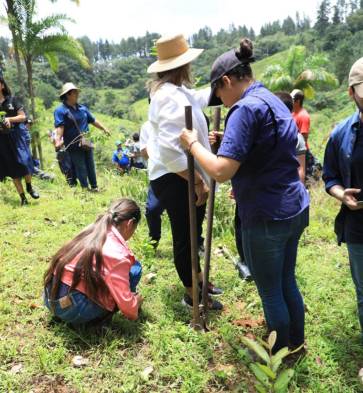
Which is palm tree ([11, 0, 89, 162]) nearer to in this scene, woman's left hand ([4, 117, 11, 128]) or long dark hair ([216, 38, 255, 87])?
woman's left hand ([4, 117, 11, 128])

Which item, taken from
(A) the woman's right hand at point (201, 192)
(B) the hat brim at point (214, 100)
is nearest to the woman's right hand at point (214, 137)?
(A) the woman's right hand at point (201, 192)

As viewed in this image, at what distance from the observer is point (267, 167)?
7.00 feet

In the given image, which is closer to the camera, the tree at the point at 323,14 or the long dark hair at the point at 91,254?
the long dark hair at the point at 91,254

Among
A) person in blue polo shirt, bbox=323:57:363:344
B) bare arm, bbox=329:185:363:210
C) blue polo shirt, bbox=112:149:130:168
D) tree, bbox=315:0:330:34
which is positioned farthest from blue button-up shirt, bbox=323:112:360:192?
tree, bbox=315:0:330:34

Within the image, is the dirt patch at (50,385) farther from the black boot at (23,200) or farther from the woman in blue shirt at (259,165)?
the black boot at (23,200)

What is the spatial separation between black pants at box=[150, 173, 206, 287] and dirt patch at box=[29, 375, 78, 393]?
3.58 ft

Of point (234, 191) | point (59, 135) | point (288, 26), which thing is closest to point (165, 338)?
point (234, 191)

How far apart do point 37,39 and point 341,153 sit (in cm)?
1035

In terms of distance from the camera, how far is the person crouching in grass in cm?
276

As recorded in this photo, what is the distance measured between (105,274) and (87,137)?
421 centimetres

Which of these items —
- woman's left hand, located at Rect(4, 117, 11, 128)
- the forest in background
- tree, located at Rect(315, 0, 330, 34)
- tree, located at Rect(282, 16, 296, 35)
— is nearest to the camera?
woman's left hand, located at Rect(4, 117, 11, 128)

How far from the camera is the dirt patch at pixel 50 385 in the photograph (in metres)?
2.48

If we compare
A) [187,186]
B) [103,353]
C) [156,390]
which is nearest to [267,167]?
[187,186]

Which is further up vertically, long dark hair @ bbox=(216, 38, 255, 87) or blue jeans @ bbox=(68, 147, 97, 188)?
long dark hair @ bbox=(216, 38, 255, 87)
